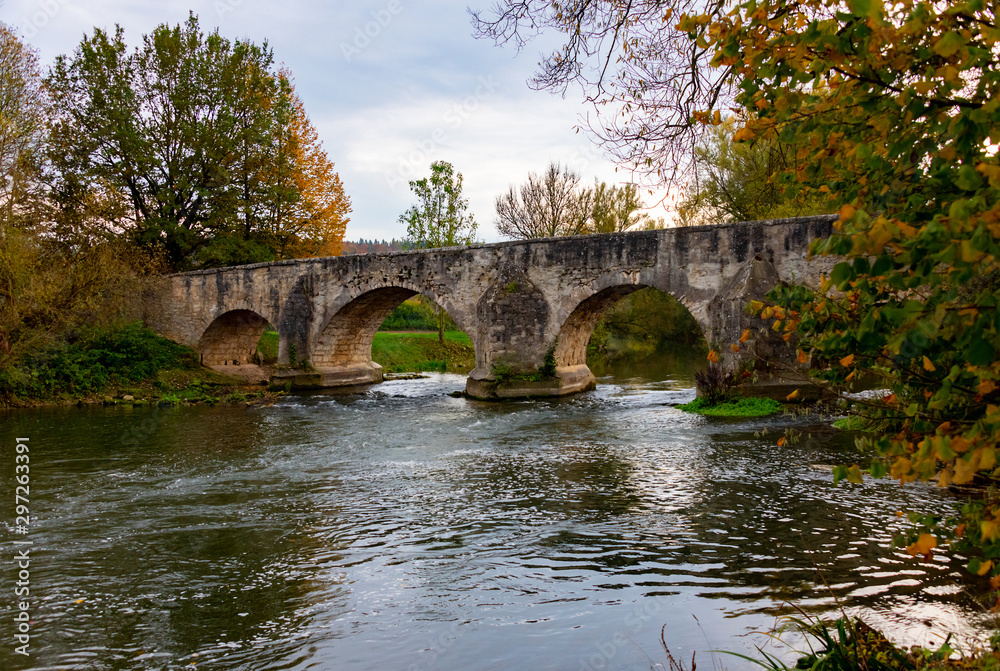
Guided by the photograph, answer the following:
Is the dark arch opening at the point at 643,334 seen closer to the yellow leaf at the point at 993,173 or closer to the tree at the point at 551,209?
the tree at the point at 551,209

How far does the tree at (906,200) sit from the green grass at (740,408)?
10891 mm

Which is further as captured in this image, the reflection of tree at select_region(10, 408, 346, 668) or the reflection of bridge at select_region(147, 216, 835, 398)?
the reflection of bridge at select_region(147, 216, 835, 398)

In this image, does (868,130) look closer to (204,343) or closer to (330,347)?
(330,347)

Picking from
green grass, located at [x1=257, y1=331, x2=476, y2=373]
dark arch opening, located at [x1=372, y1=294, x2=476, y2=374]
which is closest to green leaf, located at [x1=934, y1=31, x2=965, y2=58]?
dark arch opening, located at [x1=372, y1=294, x2=476, y2=374]

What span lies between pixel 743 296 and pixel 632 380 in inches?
282

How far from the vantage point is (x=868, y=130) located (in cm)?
242

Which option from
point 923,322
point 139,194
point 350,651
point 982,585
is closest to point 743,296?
point 982,585

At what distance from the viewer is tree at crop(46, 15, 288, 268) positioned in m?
23.1

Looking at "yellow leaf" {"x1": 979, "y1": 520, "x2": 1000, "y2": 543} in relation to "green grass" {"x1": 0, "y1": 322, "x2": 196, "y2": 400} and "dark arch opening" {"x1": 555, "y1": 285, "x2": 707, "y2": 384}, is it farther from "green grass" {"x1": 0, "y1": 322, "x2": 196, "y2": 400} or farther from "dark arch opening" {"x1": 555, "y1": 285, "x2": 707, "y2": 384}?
"dark arch opening" {"x1": 555, "y1": 285, "x2": 707, "y2": 384}

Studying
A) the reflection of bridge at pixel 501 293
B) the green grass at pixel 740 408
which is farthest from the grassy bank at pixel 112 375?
the green grass at pixel 740 408

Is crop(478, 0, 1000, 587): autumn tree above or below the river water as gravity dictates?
above

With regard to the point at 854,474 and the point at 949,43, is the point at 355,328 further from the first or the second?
the point at 949,43

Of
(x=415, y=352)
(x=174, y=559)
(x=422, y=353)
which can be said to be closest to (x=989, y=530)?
(x=174, y=559)

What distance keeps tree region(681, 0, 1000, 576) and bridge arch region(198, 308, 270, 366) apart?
2146 cm
